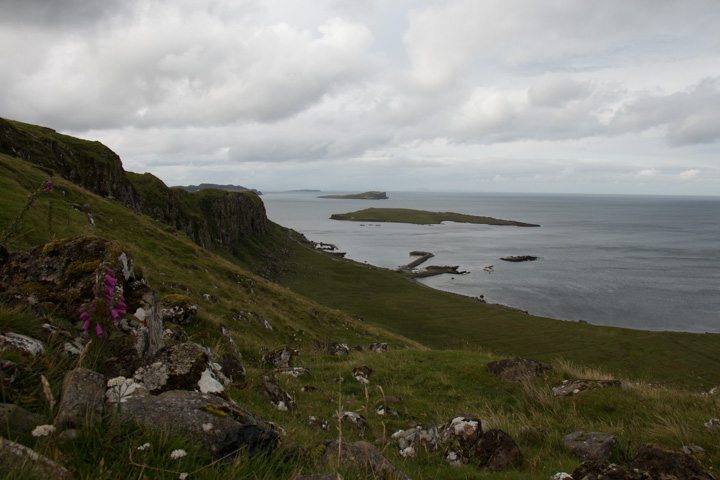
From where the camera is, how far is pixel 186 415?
4.14 metres

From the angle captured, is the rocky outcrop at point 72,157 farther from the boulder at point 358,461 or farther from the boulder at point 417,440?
the boulder at point 358,461

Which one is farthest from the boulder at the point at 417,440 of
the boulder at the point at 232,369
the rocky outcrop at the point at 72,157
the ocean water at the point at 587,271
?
the ocean water at the point at 587,271

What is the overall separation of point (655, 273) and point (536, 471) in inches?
4599

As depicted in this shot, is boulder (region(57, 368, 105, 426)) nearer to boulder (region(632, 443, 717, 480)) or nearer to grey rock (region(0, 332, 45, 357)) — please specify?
grey rock (region(0, 332, 45, 357))

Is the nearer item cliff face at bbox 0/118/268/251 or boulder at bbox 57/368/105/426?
boulder at bbox 57/368/105/426

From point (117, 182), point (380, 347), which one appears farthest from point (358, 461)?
point (117, 182)

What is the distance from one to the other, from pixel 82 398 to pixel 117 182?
212 ft

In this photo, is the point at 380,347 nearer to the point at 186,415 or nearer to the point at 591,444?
the point at 591,444

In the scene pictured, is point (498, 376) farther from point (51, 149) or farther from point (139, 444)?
point (51, 149)

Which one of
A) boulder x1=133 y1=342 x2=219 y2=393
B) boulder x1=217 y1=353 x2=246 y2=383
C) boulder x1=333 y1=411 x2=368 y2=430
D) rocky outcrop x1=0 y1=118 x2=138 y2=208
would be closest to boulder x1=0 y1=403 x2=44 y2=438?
boulder x1=133 y1=342 x2=219 y2=393

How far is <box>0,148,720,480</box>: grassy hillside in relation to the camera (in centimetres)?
358

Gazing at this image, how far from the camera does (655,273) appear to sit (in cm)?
9738

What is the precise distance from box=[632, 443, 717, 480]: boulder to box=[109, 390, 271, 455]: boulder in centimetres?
507

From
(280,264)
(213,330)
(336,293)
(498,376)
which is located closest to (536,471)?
(498,376)
